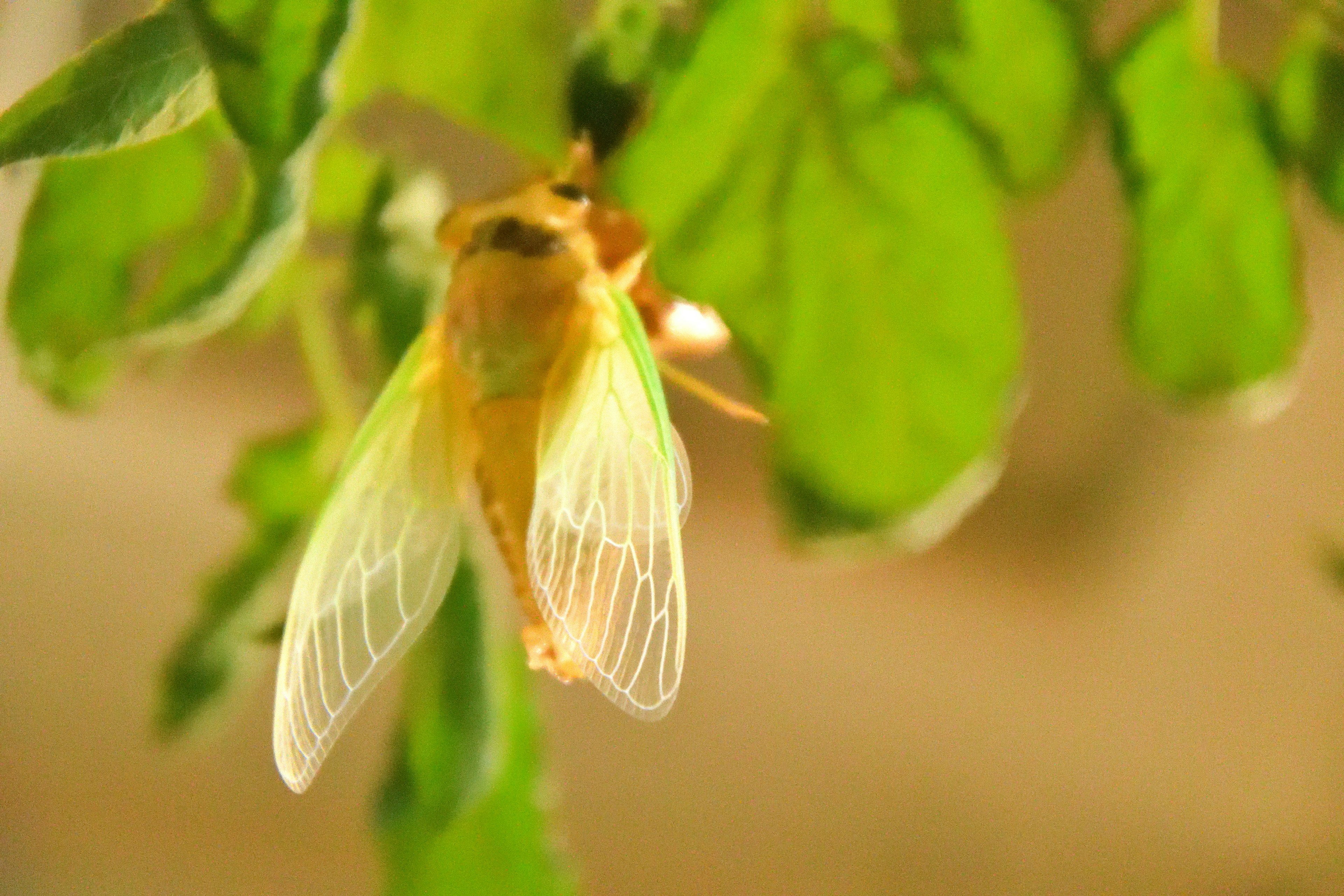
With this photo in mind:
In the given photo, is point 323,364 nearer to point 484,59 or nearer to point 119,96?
point 484,59

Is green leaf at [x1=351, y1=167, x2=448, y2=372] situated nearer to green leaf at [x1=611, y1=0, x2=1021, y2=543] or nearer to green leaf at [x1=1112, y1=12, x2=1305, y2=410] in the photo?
green leaf at [x1=611, y1=0, x2=1021, y2=543]

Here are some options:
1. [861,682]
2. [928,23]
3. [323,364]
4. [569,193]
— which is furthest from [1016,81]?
[861,682]

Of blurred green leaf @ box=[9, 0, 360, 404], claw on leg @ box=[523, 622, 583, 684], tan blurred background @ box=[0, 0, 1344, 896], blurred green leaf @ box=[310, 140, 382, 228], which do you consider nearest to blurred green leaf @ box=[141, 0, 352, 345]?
blurred green leaf @ box=[9, 0, 360, 404]

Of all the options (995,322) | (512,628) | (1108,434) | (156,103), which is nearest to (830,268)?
(995,322)

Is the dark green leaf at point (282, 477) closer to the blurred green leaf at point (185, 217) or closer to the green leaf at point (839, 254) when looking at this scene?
the blurred green leaf at point (185, 217)

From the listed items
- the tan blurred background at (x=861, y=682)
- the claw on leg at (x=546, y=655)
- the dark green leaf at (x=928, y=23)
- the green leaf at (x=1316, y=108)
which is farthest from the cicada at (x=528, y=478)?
the tan blurred background at (x=861, y=682)

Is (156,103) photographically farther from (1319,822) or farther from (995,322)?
(1319,822)
